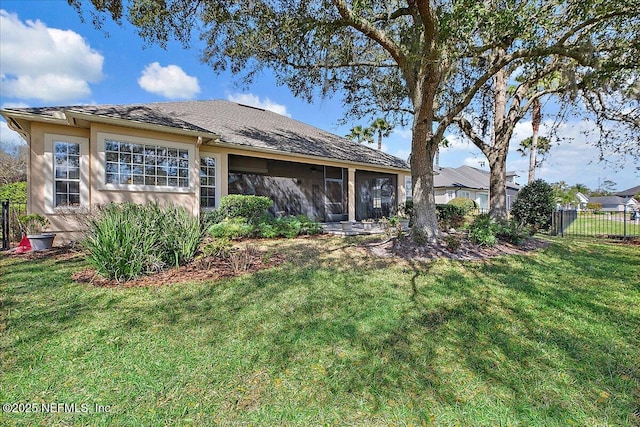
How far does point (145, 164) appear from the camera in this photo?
8703 millimetres

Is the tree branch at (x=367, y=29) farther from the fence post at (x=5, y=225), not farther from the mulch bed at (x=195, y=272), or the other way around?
the fence post at (x=5, y=225)

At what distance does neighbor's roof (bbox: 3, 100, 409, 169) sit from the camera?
828cm

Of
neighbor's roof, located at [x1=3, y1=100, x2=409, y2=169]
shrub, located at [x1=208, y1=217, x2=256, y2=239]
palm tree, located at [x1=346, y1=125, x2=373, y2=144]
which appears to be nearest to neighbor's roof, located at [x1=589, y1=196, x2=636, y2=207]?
palm tree, located at [x1=346, y1=125, x2=373, y2=144]

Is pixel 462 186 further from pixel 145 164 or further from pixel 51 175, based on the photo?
pixel 51 175

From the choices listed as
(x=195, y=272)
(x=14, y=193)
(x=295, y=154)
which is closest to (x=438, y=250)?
(x=195, y=272)

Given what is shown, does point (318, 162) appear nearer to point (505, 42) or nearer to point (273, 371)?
point (505, 42)

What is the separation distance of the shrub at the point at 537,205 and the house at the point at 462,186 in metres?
13.0

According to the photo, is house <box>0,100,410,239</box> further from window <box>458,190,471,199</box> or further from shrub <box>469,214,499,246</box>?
window <box>458,190,471,199</box>

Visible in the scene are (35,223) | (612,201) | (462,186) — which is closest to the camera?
(35,223)

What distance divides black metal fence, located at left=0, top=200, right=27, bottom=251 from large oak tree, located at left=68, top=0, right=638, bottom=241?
5.69 m

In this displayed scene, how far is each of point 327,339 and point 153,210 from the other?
459cm

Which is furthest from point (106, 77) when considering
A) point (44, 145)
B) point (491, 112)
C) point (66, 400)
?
A: point (491, 112)

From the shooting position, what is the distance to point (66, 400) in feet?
7.42

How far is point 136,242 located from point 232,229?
3711mm
